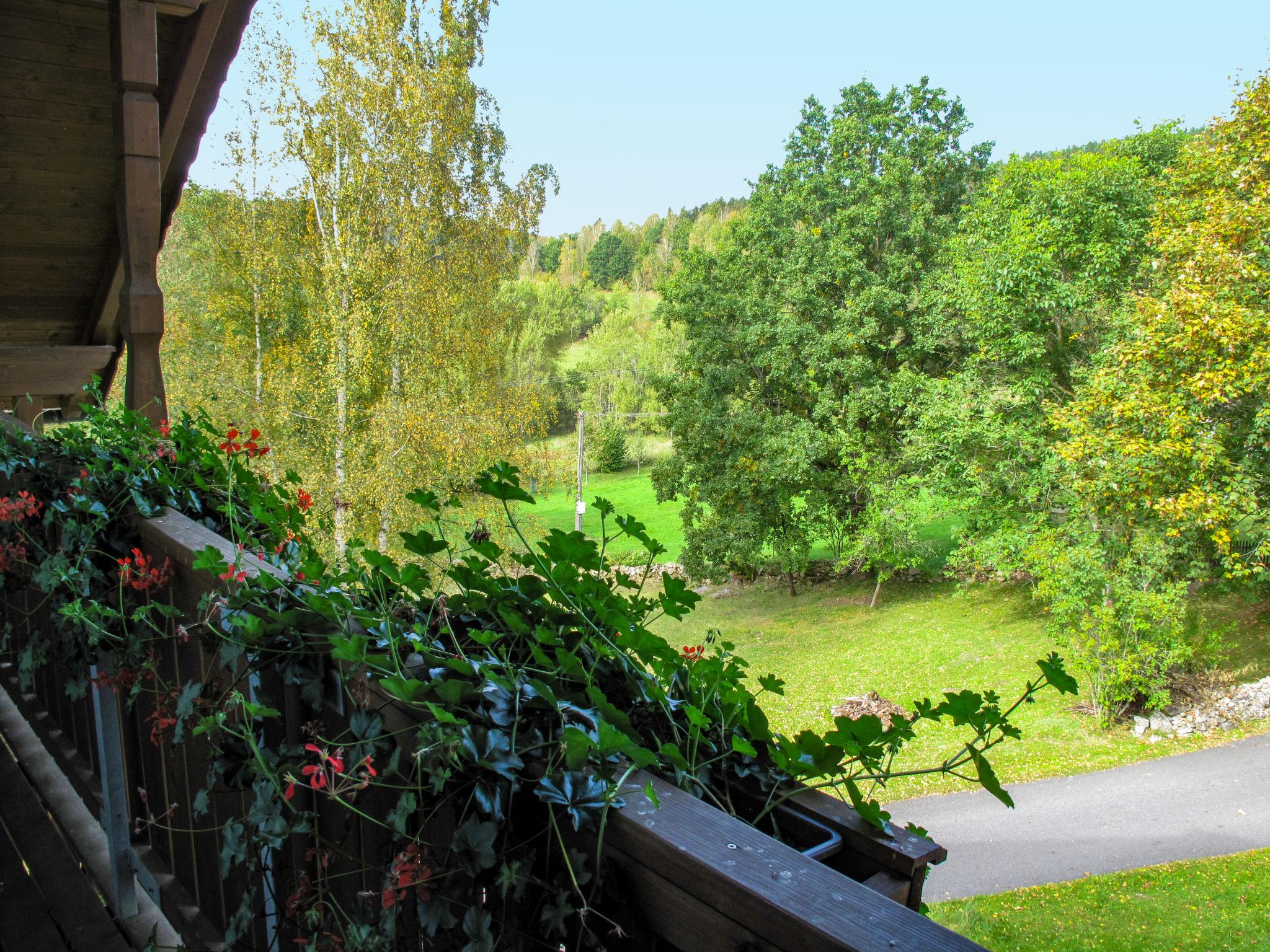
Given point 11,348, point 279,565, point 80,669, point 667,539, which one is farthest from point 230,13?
point 667,539

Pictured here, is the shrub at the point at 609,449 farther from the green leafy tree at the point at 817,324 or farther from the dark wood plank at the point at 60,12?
the dark wood plank at the point at 60,12

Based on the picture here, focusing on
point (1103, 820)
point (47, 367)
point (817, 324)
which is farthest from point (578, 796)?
point (817, 324)

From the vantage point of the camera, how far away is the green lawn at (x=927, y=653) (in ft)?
31.3

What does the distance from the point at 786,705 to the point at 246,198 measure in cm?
873

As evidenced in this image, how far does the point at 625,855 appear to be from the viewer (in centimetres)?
54

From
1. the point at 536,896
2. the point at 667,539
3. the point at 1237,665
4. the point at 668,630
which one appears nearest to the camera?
the point at 536,896

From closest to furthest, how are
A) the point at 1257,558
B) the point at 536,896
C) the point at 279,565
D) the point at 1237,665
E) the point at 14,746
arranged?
the point at 536,896 → the point at 279,565 → the point at 14,746 → the point at 1257,558 → the point at 1237,665

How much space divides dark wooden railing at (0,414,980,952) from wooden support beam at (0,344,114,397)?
3293 millimetres

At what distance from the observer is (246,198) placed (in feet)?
35.1

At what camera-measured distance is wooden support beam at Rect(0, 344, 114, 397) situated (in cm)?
430

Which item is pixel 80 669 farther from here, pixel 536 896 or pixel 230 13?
pixel 230 13

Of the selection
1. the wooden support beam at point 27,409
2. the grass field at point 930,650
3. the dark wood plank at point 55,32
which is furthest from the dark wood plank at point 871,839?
the grass field at point 930,650

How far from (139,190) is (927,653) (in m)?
10.9

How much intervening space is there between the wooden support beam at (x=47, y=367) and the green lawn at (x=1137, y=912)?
227 inches
